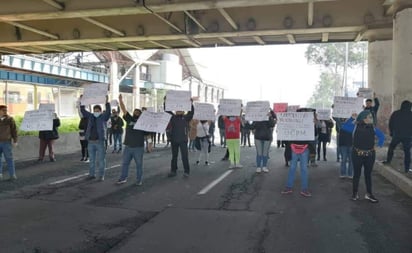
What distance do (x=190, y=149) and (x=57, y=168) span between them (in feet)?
25.8

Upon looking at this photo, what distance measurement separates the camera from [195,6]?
1341cm

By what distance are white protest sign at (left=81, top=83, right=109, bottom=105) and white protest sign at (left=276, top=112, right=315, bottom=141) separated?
4563 mm

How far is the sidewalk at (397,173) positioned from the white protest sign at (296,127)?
7.83ft

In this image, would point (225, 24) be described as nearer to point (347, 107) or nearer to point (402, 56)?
point (402, 56)

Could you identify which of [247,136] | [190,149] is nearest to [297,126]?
[190,149]

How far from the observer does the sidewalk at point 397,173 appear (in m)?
9.77

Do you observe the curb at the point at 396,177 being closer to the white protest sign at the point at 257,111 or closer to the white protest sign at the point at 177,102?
the white protest sign at the point at 257,111

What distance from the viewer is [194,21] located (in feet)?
54.6

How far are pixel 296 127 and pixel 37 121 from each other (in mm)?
7662

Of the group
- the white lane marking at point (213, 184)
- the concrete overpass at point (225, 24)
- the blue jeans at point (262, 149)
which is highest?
the concrete overpass at point (225, 24)

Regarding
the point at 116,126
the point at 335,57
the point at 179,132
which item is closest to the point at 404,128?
the point at 179,132

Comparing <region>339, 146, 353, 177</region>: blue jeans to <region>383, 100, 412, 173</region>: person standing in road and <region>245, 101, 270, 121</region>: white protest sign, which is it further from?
<region>245, 101, 270, 121</region>: white protest sign

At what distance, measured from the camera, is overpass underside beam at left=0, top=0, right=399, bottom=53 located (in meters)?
14.1

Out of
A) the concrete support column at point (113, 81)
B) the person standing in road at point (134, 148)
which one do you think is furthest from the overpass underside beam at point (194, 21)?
the concrete support column at point (113, 81)
